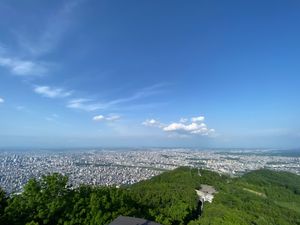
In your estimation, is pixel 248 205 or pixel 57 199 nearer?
pixel 57 199

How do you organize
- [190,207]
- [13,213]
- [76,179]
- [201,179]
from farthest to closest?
[76,179] → [201,179] → [190,207] → [13,213]

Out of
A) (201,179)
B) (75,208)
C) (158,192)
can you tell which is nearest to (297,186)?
(201,179)

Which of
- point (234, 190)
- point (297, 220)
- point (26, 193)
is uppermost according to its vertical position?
point (26, 193)

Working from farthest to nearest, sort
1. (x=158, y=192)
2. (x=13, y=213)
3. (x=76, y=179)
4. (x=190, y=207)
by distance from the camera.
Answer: (x=76, y=179), (x=158, y=192), (x=190, y=207), (x=13, y=213)

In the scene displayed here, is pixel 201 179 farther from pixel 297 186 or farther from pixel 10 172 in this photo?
pixel 10 172

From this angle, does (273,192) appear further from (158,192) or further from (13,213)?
(13,213)

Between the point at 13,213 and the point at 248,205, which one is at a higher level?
the point at 13,213

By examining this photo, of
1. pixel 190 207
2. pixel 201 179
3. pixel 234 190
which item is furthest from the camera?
pixel 201 179

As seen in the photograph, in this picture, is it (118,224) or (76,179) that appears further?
(76,179)

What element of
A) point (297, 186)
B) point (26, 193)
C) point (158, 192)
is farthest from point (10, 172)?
point (297, 186)
